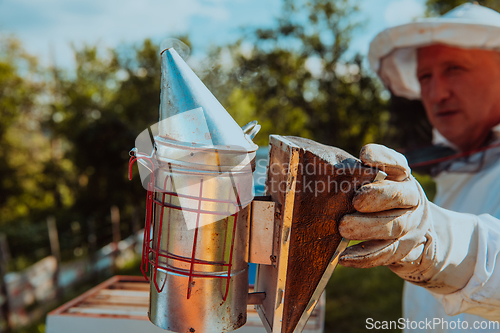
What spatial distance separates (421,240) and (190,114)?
968 mm

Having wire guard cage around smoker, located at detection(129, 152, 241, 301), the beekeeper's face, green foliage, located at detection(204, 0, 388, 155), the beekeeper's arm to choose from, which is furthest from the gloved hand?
→ green foliage, located at detection(204, 0, 388, 155)

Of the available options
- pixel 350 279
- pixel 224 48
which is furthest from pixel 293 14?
pixel 350 279

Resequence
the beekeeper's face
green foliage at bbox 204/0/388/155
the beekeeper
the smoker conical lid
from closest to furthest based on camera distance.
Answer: the smoker conical lid, the beekeeper, the beekeeper's face, green foliage at bbox 204/0/388/155

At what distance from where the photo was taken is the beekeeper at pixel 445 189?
121 centimetres

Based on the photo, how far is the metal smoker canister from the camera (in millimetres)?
1086

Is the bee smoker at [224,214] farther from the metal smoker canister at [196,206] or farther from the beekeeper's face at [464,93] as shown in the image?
the beekeeper's face at [464,93]

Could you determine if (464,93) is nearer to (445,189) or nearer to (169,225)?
(445,189)

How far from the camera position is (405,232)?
1247 mm

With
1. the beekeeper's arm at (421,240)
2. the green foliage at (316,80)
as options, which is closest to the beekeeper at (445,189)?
the beekeeper's arm at (421,240)

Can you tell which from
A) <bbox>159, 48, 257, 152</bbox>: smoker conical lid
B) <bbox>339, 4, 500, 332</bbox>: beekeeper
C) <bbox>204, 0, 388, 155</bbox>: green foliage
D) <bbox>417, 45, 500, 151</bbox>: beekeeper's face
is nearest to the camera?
<bbox>159, 48, 257, 152</bbox>: smoker conical lid

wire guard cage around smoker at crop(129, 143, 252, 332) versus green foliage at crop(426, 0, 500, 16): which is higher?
green foliage at crop(426, 0, 500, 16)

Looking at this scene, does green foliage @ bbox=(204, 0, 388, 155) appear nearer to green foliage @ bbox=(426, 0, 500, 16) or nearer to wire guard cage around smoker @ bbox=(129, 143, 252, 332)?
green foliage @ bbox=(426, 0, 500, 16)

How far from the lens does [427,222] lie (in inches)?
52.3

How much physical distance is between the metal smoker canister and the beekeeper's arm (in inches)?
15.0
